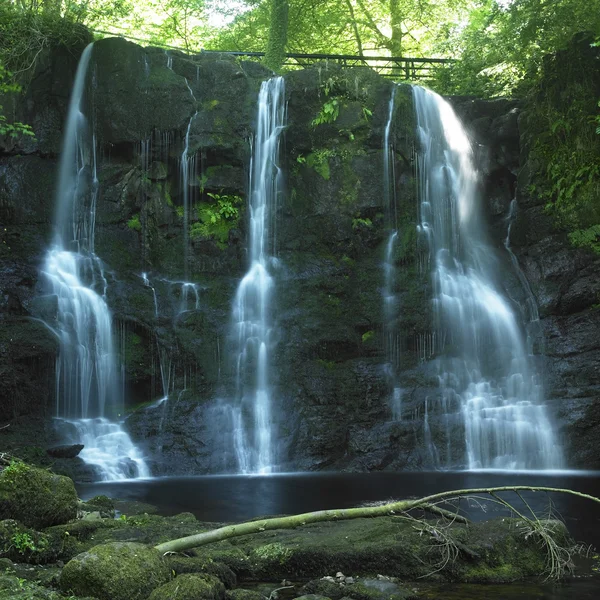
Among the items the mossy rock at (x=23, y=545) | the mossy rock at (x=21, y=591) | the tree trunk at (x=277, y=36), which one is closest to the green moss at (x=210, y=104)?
the tree trunk at (x=277, y=36)

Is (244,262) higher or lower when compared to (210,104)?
lower

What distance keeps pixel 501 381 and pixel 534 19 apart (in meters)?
9.48

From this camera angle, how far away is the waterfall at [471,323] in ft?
46.5

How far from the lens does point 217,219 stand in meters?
17.1

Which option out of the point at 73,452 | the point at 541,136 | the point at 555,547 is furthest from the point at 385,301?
the point at 555,547

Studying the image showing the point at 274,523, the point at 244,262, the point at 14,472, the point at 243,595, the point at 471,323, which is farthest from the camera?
the point at 244,262

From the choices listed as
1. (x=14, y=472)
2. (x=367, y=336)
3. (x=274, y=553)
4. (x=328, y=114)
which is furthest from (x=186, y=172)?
(x=274, y=553)

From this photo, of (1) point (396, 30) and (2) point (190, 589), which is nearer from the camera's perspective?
(2) point (190, 589)

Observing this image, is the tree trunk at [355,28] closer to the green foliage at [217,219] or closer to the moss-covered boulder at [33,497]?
the green foliage at [217,219]

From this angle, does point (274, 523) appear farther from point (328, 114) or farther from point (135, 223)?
point (328, 114)

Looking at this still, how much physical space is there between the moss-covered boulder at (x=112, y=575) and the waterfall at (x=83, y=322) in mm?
7969

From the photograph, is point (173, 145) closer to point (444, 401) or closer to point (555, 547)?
point (444, 401)

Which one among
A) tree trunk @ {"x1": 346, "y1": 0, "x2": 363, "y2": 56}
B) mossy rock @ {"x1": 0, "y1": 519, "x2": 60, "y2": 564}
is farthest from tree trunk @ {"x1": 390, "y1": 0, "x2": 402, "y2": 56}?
mossy rock @ {"x1": 0, "y1": 519, "x2": 60, "y2": 564}

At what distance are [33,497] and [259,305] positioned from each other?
976 centimetres
